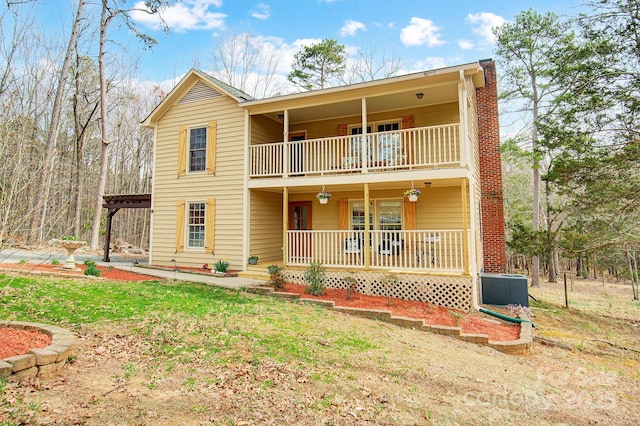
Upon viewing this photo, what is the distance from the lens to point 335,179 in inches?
390

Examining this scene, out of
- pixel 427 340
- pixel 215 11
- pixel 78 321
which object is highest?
pixel 215 11

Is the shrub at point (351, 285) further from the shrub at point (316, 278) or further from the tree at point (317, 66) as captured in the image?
the tree at point (317, 66)

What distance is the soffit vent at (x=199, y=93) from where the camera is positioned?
12078mm

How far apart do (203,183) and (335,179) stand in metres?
5.14

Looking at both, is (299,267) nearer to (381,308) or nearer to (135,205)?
(381,308)

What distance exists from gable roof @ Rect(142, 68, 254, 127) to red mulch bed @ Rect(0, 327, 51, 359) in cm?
881

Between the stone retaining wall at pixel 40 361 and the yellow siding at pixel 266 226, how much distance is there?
7.24 m

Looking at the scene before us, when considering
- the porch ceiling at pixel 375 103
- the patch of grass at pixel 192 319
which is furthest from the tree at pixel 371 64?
the patch of grass at pixel 192 319

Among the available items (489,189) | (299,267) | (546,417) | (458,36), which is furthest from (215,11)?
(546,417)

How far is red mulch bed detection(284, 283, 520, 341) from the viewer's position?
23.2ft

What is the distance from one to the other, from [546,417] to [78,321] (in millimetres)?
6646

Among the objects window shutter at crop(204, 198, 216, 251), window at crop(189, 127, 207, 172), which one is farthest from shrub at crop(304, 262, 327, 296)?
window at crop(189, 127, 207, 172)

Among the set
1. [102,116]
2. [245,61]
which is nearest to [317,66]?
[245,61]

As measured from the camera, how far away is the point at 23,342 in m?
3.95
